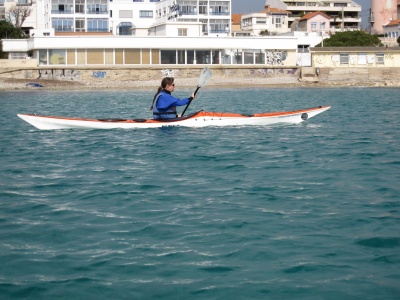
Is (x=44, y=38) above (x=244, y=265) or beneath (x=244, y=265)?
above

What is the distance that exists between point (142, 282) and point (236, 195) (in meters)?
4.03

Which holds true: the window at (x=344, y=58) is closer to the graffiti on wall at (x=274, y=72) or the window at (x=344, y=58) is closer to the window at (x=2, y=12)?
the graffiti on wall at (x=274, y=72)

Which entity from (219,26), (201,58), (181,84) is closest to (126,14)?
(219,26)

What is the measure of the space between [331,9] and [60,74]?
62.1 metres

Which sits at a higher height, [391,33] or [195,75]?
Result: [391,33]

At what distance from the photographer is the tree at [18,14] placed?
8788cm

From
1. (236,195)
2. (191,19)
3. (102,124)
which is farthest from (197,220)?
(191,19)

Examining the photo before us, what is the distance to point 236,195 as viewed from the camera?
35.9 ft

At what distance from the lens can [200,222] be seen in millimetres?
9227

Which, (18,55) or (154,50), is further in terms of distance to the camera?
(18,55)

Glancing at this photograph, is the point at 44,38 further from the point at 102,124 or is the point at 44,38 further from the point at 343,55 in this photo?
the point at 102,124

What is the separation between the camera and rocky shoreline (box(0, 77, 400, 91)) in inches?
2426

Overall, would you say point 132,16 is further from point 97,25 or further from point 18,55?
point 18,55

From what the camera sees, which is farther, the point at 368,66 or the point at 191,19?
the point at 191,19
